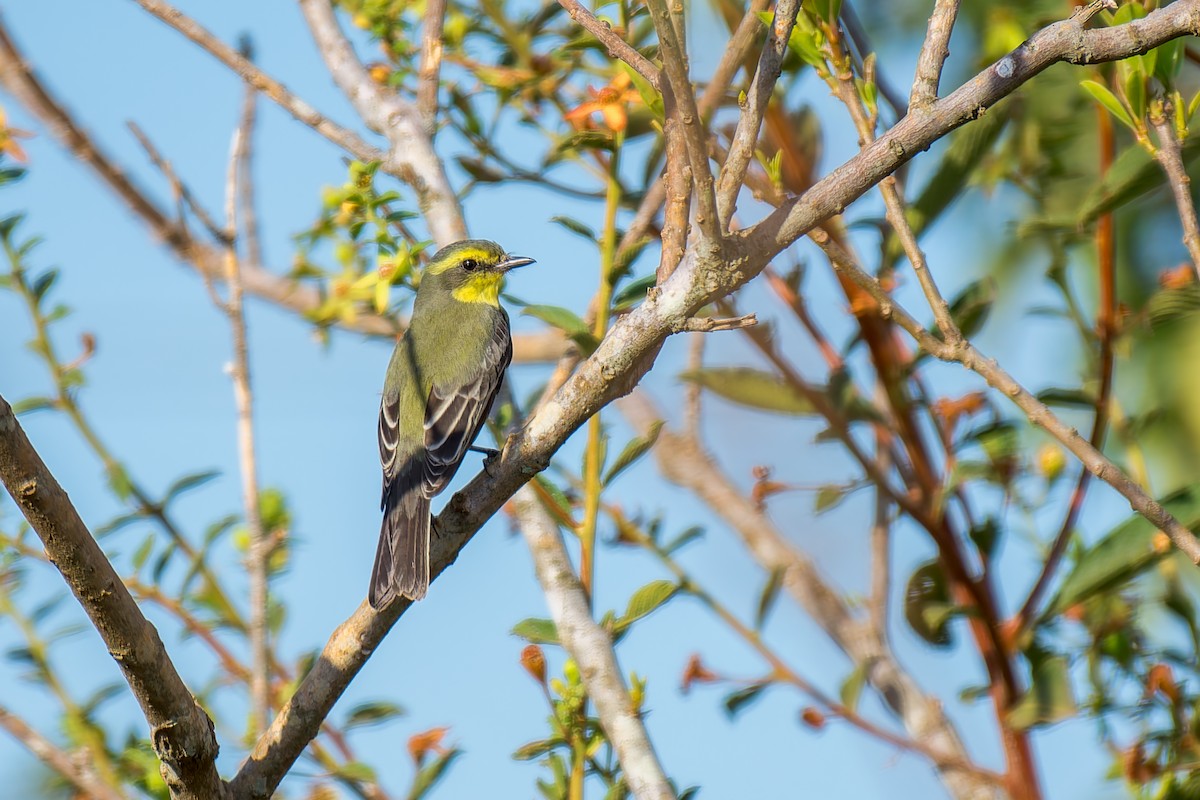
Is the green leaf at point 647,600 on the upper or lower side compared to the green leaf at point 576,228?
lower

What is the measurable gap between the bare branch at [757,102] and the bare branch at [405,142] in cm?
216

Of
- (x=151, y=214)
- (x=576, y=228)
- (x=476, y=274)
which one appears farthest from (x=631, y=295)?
(x=151, y=214)

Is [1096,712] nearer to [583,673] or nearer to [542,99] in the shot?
Answer: [583,673]

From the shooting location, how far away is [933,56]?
300cm

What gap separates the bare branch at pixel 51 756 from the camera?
4.18 meters

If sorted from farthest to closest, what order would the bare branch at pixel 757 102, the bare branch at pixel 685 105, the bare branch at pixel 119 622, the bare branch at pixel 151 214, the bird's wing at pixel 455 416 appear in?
the bare branch at pixel 151 214 < the bird's wing at pixel 455 416 < the bare branch at pixel 757 102 < the bare branch at pixel 119 622 < the bare branch at pixel 685 105

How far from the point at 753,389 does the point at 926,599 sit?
0.98 m

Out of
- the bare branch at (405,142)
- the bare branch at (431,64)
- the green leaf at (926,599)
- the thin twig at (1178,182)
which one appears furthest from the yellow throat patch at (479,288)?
the thin twig at (1178,182)

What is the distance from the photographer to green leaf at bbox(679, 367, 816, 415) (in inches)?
180

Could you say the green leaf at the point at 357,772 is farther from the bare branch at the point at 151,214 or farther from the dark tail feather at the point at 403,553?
the bare branch at the point at 151,214

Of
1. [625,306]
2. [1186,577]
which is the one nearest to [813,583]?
[1186,577]

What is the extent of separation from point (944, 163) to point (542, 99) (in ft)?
5.81

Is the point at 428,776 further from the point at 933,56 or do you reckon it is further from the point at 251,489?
the point at 933,56

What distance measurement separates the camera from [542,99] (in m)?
5.40
